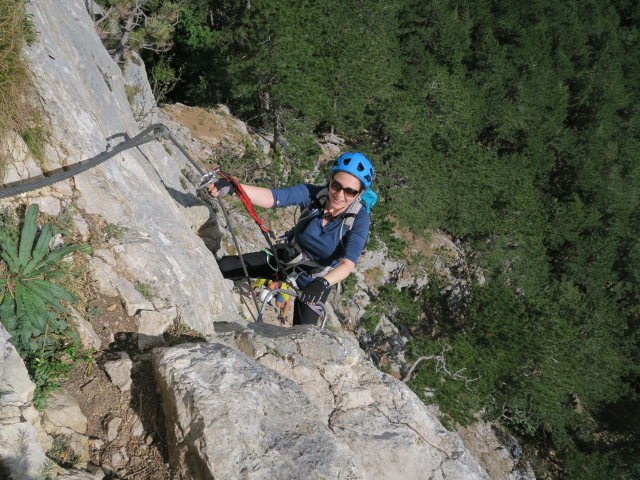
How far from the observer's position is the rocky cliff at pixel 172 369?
2609 mm

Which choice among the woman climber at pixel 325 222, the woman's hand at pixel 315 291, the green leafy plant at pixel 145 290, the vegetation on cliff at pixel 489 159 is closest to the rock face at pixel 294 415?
the woman's hand at pixel 315 291

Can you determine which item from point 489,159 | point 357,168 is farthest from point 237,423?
point 489,159

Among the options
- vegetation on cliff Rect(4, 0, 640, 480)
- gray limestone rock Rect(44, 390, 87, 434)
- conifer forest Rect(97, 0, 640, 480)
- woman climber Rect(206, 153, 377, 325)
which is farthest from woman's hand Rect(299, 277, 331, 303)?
vegetation on cliff Rect(4, 0, 640, 480)

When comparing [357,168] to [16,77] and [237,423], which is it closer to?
[237,423]

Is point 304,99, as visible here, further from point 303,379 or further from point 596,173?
point 596,173

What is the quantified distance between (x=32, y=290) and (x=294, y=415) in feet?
6.28

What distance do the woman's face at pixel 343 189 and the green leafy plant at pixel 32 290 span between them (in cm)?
253

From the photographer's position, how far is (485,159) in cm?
3331

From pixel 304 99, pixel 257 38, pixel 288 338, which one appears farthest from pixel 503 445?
Result: pixel 288 338

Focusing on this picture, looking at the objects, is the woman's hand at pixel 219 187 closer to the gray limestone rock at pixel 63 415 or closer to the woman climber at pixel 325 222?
the woman climber at pixel 325 222

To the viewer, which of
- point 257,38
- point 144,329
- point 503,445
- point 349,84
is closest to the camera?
point 144,329

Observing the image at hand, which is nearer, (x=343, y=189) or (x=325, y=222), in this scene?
(x=343, y=189)

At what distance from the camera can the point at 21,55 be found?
12.0ft

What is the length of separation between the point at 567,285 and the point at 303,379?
34117mm
